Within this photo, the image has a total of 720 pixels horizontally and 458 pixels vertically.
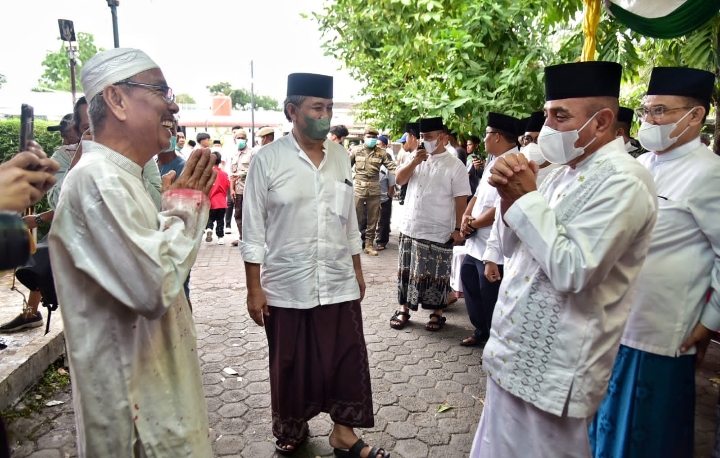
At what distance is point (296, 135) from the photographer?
2.99 meters

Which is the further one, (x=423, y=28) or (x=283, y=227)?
(x=423, y=28)

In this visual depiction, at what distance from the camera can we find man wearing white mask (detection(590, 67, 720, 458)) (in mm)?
2322

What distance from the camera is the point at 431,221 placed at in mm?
5090

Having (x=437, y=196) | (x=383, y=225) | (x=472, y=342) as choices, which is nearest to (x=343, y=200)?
(x=437, y=196)

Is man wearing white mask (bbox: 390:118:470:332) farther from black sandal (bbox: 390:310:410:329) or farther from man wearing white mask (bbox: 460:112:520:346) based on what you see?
man wearing white mask (bbox: 460:112:520:346)

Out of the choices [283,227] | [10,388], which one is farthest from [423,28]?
[10,388]

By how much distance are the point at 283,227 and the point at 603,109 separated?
1.73 metres

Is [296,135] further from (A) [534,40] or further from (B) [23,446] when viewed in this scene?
(A) [534,40]

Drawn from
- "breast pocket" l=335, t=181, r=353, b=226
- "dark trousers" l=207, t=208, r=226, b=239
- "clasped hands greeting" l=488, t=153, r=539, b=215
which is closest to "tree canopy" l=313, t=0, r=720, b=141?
"breast pocket" l=335, t=181, r=353, b=226

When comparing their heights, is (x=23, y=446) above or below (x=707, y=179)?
below

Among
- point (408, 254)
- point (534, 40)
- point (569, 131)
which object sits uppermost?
point (534, 40)

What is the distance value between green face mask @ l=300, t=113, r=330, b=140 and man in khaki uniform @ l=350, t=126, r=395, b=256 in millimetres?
5626

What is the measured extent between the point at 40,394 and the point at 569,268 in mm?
3873

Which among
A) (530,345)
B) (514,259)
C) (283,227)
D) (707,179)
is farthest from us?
(283,227)
